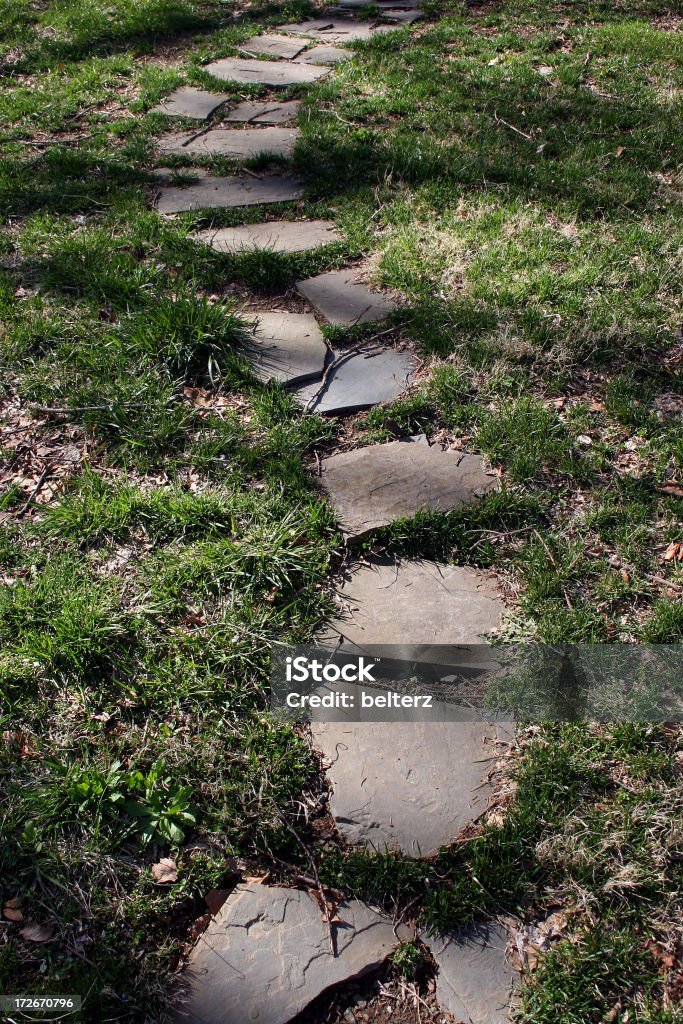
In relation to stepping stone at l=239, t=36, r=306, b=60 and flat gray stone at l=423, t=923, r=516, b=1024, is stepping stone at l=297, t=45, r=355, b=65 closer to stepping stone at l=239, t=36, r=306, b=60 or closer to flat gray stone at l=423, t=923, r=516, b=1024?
stepping stone at l=239, t=36, r=306, b=60

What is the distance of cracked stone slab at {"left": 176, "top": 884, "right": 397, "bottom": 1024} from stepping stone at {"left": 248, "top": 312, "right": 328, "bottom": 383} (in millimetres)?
2058

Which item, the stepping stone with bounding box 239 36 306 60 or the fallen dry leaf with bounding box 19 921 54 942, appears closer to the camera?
the fallen dry leaf with bounding box 19 921 54 942

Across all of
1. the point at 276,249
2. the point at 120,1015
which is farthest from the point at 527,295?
the point at 120,1015

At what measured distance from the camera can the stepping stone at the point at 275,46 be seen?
651 cm

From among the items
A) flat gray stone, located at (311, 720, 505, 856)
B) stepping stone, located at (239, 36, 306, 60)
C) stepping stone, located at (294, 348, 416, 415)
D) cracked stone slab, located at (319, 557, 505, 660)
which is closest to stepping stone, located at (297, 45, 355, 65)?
stepping stone, located at (239, 36, 306, 60)

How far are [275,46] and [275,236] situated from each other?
3512 millimetres

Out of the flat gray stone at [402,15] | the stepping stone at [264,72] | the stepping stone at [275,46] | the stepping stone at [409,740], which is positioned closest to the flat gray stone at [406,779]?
the stepping stone at [409,740]

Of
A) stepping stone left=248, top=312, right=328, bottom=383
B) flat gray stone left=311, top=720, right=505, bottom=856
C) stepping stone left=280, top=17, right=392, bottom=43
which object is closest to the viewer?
flat gray stone left=311, top=720, right=505, bottom=856

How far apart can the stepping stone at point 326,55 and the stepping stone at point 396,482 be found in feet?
15.4

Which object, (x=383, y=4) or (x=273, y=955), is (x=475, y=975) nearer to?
(x=273, y=955)

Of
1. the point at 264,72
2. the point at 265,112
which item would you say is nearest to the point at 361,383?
the point at 265,112

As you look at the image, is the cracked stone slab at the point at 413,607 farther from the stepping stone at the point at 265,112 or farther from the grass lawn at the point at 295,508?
the stepping stone at the point at 265,112

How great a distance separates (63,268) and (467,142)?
8.85 ft

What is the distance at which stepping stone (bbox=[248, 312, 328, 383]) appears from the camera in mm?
3338
